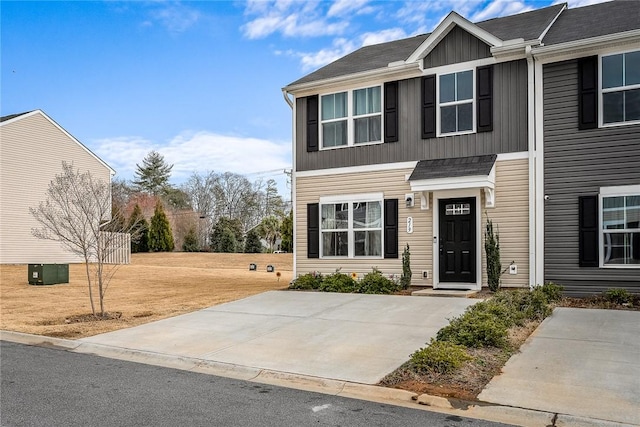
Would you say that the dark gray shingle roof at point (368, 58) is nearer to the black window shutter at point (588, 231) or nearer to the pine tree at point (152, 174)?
the black window shutter at point (588, 231)

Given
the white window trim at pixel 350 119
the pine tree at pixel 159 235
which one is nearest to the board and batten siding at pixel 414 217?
the white window trim at pixel 350 119

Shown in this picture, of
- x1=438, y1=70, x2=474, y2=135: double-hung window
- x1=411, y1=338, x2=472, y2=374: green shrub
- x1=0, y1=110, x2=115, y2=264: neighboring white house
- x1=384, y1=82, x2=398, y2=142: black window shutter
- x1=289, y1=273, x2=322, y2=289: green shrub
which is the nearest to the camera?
x1=411, y1=338, x2=472, y2=374: green shrub

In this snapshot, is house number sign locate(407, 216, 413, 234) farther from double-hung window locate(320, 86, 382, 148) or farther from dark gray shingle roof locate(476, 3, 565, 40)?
dark gray shingle roof locate(476, 3, 565, 40)

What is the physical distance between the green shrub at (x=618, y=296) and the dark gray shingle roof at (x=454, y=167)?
3328 mm

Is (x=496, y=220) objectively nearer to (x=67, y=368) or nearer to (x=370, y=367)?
(x=370, y=367)

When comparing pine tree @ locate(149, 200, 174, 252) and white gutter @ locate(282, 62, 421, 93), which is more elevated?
white gutter @ locate(282, 62, 421, 93)

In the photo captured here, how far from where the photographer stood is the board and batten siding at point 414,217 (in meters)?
11.2

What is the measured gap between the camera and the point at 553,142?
10.8m

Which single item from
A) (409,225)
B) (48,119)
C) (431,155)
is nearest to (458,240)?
(409,225)

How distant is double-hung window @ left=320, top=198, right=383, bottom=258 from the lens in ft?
42.5

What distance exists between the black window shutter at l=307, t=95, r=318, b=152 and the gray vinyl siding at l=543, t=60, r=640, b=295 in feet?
18.8

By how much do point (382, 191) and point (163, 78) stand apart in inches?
409

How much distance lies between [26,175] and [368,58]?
1655cm

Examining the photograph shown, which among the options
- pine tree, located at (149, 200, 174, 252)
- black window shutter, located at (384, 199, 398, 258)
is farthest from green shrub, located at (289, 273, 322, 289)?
pine tree, located at (149, 200, 174, 252)
